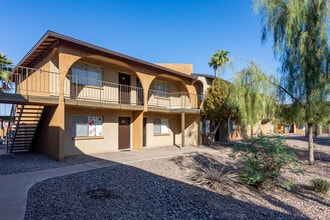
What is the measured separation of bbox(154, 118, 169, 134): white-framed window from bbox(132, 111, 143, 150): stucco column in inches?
115

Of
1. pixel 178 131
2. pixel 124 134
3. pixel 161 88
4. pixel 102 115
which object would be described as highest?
pixel 161 88

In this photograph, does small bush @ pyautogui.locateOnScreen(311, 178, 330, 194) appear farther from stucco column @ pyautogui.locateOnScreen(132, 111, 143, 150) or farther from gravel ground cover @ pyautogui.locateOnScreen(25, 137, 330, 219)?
stucco column @ pyautogui.locateOnScreen(132, 111, 143, 150)

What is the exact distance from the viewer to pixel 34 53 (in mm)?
13062

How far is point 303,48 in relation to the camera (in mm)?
11047

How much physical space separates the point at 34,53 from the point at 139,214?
1225 cm

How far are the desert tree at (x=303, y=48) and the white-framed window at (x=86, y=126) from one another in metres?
11.5

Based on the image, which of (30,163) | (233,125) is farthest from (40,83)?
(233,125)

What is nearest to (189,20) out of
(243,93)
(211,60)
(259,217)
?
(243,93)

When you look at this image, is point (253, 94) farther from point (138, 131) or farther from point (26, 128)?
point (26, 128)

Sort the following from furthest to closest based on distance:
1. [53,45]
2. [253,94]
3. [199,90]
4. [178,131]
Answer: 1. [199,90]
2. [178,131]
3. [253,94]
4. [53,45]

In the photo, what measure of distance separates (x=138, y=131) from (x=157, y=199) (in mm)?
9510

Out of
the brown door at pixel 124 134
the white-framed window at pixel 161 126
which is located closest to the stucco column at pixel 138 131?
the brown door at pixel 124 134

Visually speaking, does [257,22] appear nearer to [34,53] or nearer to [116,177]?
[116,177]

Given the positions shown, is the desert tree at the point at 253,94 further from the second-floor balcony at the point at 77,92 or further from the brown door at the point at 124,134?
the brown door at the point at 124,134
